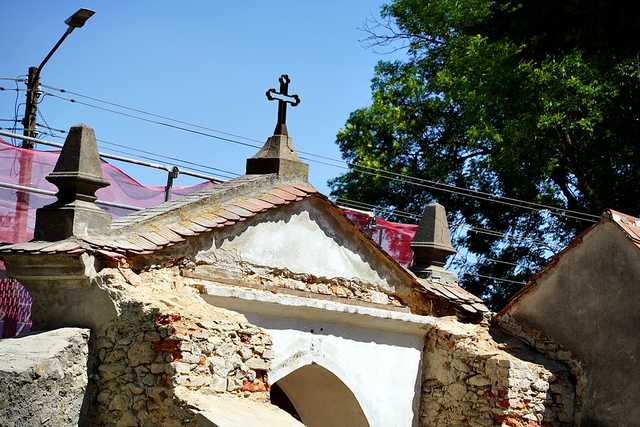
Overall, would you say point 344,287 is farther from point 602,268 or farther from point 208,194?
point 602,268

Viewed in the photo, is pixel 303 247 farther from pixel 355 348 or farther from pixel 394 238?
pixel 394 238

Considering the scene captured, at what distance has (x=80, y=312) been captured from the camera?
1015cm

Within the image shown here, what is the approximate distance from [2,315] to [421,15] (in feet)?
59.6

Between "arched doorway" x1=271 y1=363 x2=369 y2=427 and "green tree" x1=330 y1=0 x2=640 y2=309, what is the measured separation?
1284 centimetres

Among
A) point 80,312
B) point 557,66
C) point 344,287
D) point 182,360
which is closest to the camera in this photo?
point 182,360

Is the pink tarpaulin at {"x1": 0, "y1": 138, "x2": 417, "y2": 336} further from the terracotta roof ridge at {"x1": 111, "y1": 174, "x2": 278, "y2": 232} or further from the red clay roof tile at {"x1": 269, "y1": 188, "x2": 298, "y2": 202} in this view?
the red clay roof tile at {"x1": 269, "y1": 188, "x2": 298, "y2": 202}

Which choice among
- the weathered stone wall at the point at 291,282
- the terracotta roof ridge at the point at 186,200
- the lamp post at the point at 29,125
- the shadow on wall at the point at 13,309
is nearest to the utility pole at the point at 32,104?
the lamp post at the point at 29,125

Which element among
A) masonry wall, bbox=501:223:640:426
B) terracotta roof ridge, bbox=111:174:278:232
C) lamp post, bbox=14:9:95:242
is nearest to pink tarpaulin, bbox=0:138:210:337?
lamp post, bbox=14:9:95:242

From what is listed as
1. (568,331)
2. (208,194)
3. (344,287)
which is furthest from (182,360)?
(568,331)

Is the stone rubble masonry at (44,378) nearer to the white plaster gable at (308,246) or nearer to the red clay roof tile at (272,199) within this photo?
the white plaster gable at (308,246)

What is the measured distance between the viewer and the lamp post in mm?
12617

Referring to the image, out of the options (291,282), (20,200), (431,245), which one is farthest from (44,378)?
(431,245)

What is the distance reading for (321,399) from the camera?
12.7 metres

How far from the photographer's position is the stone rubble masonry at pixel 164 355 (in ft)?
30.8
